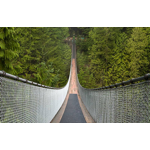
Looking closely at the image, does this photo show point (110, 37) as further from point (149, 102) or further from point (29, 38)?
point (149, 102)

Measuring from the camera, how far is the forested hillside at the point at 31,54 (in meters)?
5.80

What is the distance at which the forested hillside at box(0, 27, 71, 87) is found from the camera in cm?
580

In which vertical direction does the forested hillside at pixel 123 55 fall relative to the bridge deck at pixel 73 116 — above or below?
above

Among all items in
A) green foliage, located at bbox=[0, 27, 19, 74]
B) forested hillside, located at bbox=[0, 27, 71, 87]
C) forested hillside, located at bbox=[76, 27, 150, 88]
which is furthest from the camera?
forested hillside, located at bbox=[76, 27, 150, 88]

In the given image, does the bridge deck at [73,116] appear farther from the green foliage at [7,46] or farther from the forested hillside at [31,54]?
the green foliage at [7,46]

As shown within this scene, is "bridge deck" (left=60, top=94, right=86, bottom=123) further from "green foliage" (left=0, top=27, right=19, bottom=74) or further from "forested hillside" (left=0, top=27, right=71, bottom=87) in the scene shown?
"green foliage" (left=0, top=27, right=19, bottom=74)

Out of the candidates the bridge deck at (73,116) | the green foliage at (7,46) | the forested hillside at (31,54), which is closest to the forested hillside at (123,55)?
the forested hillside at (31,54)

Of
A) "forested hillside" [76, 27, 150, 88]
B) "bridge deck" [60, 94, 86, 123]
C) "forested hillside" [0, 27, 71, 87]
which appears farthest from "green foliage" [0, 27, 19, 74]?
"forested hillside" [76, 27, 150, 88]

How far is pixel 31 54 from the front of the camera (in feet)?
64.3

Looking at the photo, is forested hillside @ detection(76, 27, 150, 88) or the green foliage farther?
forested hillside @ detection(76, 27, 150, 88)

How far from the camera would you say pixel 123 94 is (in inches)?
97.3

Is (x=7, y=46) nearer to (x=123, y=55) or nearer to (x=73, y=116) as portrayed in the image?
(x=73, y=116)

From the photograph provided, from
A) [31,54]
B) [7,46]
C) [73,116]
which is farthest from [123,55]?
[7,46]
